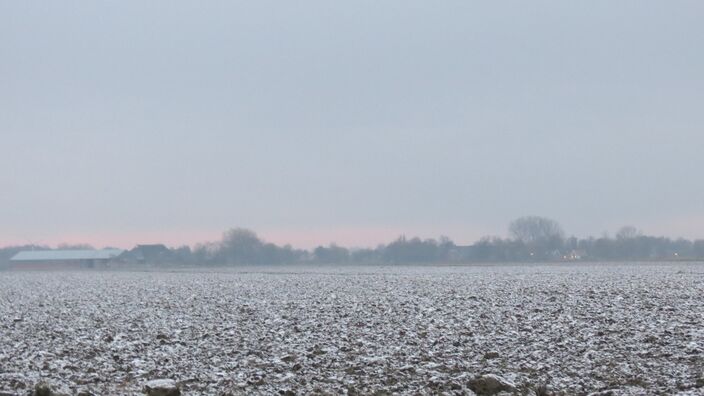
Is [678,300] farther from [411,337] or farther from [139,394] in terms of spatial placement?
[139,394]

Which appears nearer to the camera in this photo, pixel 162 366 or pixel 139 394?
pixel 139 394

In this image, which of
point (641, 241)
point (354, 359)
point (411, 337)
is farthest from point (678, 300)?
point (641, 241)

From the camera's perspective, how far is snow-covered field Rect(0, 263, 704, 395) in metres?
14.8

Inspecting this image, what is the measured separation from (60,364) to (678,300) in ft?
66.3

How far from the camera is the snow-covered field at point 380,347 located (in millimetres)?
14805

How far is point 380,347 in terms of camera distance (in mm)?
18328

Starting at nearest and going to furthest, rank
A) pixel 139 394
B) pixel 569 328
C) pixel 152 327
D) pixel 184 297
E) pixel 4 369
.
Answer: pixel 139 394 → pixel 4 369 → pixel 569 328 → pixel 152 327 → pixel 184 297

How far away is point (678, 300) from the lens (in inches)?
964

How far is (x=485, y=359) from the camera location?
16.6 meters

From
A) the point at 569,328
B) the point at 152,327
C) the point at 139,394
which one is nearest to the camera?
the point at 139,394

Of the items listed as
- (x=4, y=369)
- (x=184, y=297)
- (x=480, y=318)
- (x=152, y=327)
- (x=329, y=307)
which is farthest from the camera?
(x=184, y=297)

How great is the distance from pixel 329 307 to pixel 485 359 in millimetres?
10985

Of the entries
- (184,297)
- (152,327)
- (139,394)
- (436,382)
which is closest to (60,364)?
(139,394)

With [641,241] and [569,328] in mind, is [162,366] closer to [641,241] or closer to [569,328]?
[569,328]
